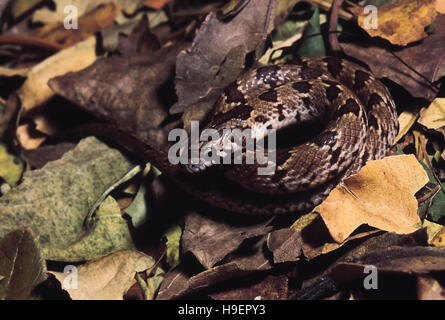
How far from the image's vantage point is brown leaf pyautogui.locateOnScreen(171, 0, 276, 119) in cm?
450

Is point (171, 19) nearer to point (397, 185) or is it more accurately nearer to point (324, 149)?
point (324, 149)

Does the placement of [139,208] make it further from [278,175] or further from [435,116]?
[435,116]

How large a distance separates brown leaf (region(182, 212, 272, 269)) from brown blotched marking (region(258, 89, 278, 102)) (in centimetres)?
133

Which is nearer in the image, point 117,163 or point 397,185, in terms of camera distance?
point 397,185

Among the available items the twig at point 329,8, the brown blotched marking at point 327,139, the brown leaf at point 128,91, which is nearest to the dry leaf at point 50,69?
the brown leaf at point 128,91

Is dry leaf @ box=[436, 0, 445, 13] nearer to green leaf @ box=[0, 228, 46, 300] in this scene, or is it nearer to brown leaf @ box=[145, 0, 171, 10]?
brown leaf @ box=[145, 0, 171, 10]

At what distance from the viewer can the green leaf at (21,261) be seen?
11.5 feet

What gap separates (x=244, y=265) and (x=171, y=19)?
3.08 metres

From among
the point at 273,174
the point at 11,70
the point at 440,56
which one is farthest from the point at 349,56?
the point at 11,70

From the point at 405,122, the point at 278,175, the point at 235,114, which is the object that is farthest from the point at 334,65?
the point at 278,175

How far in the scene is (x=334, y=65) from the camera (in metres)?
4.83

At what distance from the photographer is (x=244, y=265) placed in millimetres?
3582

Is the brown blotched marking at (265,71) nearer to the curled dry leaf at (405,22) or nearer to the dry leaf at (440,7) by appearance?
the curled dry leaf at (405,22)
